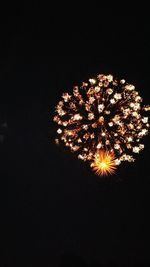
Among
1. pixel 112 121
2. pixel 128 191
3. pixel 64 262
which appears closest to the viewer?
pixel 64 262

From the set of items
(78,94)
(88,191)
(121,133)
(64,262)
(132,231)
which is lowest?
(64,262)

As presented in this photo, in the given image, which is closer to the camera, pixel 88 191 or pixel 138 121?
pixel 138 121

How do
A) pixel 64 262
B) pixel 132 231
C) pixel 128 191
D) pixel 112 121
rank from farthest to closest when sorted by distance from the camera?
pixel 128 191 → pixel 132 231 → pixel 112 121 → pixel 64 262

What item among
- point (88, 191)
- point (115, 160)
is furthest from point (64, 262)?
point (88, 191)

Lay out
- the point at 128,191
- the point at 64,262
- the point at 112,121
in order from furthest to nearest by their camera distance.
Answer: the point at 128,191 → the point at 112,121 → the point at 64,262

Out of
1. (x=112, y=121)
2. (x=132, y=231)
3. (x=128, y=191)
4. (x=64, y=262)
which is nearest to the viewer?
(x=64, y=262)

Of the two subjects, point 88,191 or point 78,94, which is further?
point 88,191

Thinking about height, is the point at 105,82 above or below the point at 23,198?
above

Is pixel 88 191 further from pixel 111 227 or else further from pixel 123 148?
pixel 123 148

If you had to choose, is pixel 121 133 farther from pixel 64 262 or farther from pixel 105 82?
pixel 64 262
